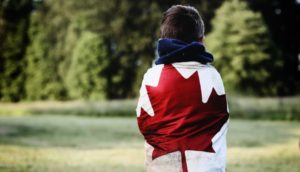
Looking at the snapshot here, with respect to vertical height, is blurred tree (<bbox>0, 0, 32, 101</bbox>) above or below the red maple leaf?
below

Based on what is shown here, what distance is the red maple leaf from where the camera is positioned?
2369 millimetres

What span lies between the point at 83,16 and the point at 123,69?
475 cm

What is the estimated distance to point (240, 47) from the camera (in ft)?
93.2

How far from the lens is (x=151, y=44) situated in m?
32.2

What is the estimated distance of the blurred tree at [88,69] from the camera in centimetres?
3009

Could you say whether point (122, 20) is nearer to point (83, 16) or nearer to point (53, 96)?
point (83, 16)

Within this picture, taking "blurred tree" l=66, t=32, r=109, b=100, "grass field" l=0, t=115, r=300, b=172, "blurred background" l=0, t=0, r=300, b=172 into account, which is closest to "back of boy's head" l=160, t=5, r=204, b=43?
"grass field" l=0, t=115, r=300, b=172

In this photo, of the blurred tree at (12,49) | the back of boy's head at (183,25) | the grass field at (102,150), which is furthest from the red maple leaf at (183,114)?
the blurred tree at (12,49)

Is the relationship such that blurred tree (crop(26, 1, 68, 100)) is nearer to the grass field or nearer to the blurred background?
the blurred background

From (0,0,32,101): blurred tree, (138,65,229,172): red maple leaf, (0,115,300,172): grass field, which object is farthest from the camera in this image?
(0,0,32,101): blurred tree

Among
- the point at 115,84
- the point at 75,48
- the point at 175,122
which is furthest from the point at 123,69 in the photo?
the point at 175,122

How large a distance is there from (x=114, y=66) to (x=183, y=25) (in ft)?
97.6

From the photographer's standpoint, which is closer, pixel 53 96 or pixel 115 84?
pixel 53 96

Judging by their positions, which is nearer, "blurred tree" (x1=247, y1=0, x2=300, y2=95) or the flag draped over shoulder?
the flag draped over shoulder
